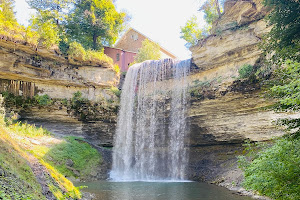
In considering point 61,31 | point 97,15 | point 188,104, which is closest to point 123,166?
point 188,104

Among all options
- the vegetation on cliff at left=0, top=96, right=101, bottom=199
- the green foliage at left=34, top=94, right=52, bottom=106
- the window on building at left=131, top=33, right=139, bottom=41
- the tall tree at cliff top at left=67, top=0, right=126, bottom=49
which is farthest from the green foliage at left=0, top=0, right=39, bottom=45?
the window on building at left=131, top=33, right=139, bottom=41

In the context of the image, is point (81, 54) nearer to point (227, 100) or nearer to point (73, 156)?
point (73, 156)

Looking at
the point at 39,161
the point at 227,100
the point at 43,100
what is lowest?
the point at 39,161

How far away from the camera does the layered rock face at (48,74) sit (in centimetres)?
1919

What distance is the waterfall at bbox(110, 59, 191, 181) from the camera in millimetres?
19203

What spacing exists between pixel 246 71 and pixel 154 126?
8788mm

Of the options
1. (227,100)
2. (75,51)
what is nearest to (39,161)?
(227,100)

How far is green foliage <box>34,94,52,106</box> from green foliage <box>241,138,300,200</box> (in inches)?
732

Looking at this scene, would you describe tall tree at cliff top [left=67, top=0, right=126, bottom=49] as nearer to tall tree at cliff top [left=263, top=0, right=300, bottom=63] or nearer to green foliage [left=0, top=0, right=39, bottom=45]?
green foliage [left=0, top=0, right=39, bottom=45]

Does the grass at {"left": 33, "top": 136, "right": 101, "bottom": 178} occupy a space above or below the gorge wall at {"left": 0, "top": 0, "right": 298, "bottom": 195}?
below

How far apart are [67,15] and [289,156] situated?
25.7 meters

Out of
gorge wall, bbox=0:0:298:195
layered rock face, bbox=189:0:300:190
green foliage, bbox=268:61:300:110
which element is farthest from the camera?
gorge wall, bbox=0:0:298:195

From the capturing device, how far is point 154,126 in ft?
67.2

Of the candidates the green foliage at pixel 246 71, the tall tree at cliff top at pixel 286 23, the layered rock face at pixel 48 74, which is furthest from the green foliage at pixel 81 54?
the tall tree at cliff top at pixel 286 23
